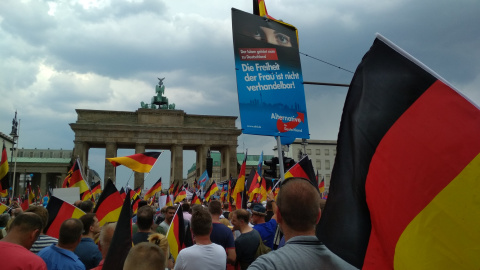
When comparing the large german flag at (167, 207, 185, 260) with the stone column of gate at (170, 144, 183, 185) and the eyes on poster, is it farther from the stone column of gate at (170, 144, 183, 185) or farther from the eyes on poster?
the stone column of gate at (170, 144, 183, 185)

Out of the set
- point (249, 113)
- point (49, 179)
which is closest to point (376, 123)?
point (249, 113)

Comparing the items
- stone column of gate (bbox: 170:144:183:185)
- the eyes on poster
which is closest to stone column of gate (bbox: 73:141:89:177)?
stone column of gate (bbox: 170:144:183:185)

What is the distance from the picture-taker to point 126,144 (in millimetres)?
62062

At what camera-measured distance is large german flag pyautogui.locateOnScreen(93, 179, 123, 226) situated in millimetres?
6504

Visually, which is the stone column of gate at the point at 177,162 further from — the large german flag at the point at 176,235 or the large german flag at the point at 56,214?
the large german flag at the point at 176,235

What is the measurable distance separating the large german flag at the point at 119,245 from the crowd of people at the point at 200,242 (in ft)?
1.16

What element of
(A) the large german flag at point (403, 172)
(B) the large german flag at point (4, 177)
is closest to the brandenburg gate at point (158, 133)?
(B) the large german flag at point (4, 177)

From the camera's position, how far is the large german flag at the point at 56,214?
5.54 meters

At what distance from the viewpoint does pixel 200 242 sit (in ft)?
13.7

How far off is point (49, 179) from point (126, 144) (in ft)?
90.8

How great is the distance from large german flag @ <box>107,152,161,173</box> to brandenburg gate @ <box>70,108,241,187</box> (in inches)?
1953

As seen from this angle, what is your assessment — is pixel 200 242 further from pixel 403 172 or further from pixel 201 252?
pixel 403 172

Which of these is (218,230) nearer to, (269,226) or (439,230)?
(269,226)

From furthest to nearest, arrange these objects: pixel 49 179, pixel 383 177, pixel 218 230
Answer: pixel 49 179 → pixel 218 230 → pixel 383 177
